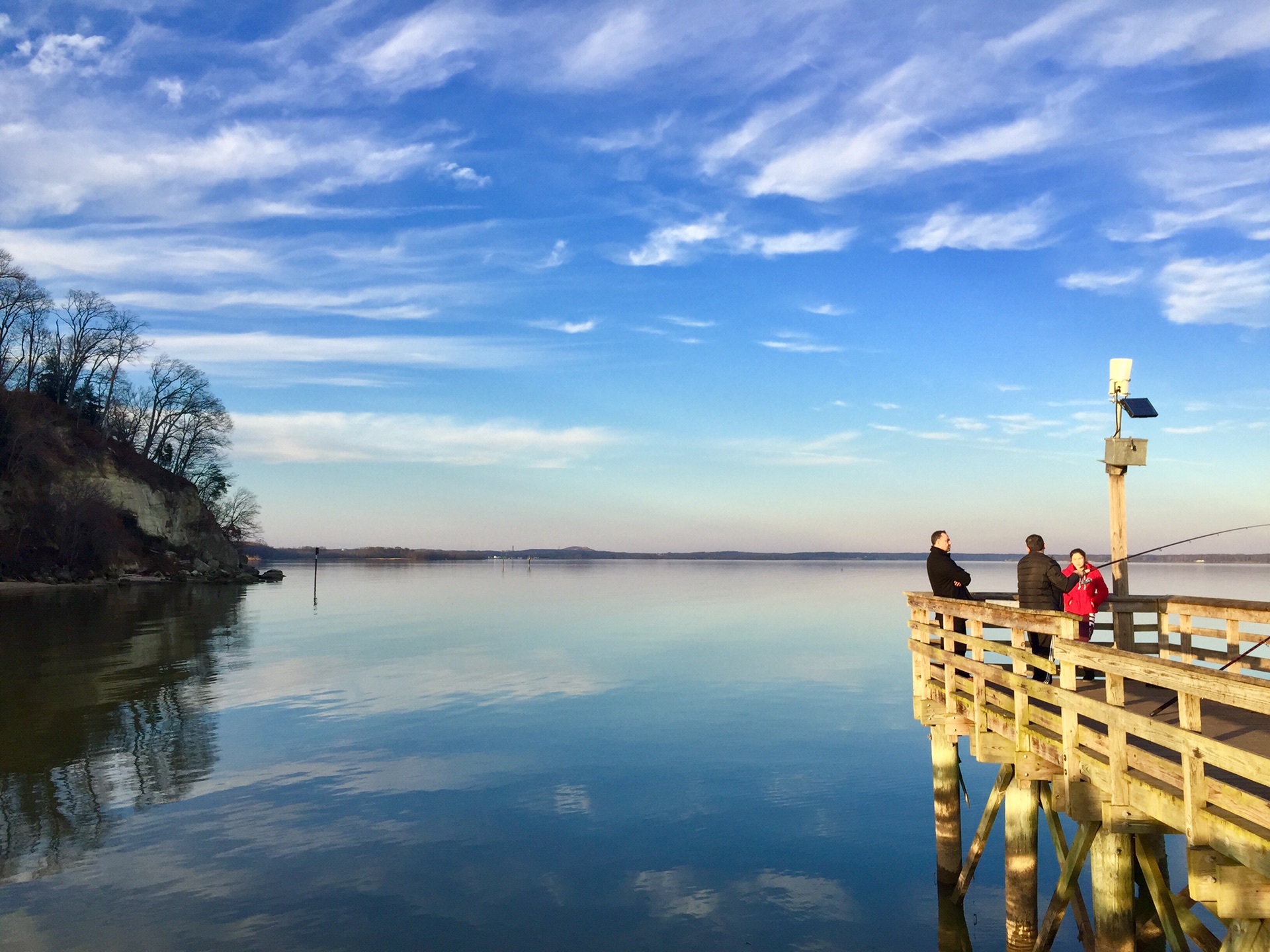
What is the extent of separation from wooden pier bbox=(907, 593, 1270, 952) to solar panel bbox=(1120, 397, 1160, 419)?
2.79 m

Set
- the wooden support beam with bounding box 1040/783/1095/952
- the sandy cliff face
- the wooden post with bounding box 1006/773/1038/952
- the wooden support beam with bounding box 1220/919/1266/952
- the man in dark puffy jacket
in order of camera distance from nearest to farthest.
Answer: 1. the wooden support beam with bounding box 1220/919/1266/952
2. the wooden support beam with bounding box 1040/783/1095/952
3. the wooden post with bounding box 1006/773/1038/952
4. the man in dark puffy jacket
5. the sandy cliff face

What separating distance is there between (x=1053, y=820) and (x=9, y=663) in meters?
30.2

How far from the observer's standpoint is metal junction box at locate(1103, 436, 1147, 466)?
11930 mm

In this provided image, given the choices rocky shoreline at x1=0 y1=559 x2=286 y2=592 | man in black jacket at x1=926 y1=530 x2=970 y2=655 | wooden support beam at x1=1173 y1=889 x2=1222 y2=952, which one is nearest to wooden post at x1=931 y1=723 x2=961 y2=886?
man in black jacket at x1=926 y1=530 x2=970 y2=655

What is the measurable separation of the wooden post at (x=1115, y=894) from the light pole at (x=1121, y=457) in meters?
5.14

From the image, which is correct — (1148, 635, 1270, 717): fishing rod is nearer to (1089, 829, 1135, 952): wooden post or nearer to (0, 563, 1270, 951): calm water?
(1089, 829, 1135, 952): wooden post

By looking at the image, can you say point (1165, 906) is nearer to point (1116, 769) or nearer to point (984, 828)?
point (1116, 769)

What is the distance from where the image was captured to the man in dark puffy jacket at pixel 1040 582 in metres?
10.5

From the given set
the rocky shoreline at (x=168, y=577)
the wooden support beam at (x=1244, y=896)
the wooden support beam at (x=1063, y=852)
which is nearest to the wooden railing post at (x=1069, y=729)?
the wooden support beam at (x=1063, y=852)

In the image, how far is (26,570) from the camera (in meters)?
66.8

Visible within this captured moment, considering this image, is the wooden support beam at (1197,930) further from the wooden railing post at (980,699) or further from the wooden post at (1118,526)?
the wooden post at (1118,526)

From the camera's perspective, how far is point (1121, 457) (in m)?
12.0

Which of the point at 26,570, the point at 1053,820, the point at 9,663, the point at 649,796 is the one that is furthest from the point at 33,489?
the point at 1053,820

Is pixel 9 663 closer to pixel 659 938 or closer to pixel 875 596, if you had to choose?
pixel 659 938
